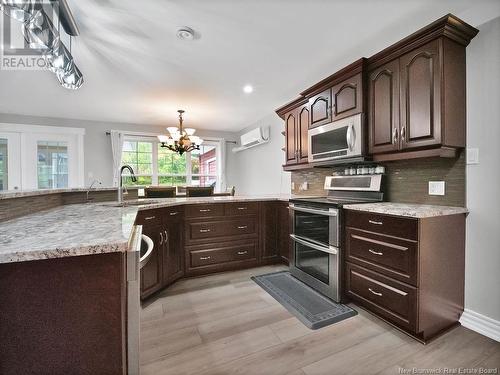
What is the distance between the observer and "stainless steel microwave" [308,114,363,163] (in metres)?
2.25

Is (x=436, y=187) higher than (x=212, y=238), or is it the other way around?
(x=436, y=187)

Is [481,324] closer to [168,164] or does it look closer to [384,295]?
[384,295]

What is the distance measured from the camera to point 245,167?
6.02m

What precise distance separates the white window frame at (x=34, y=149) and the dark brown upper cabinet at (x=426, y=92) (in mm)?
5605

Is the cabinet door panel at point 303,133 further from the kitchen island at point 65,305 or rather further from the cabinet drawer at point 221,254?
the kitchen island at point 65,305

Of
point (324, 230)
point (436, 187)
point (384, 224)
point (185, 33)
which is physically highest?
point (185, 33)

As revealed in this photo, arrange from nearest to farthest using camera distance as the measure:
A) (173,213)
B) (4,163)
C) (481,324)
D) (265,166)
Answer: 1. (481,324)
2. (173,213)
3. (4,163)
4. (265,166)

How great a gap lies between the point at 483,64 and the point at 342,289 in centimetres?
196

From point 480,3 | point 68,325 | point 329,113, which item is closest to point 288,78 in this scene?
point 329,113

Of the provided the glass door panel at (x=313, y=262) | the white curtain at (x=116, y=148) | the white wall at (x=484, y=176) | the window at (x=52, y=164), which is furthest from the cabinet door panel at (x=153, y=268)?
the window at (x=52, y=164)

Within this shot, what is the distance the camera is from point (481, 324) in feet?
5.61

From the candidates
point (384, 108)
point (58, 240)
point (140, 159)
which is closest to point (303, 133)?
point (384, 108)

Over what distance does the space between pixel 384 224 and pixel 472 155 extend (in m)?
0.80

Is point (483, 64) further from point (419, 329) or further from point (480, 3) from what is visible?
point (419, 329)
